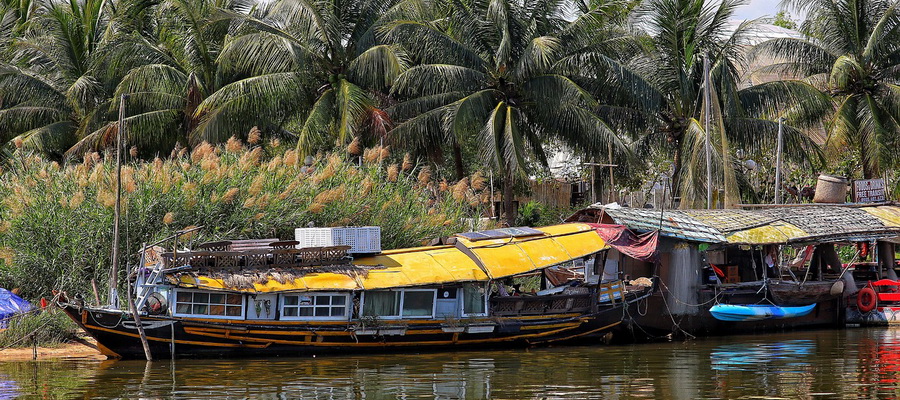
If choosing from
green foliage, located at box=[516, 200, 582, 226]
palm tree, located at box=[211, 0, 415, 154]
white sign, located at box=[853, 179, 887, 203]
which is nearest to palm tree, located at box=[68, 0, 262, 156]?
palm tree, located at box=[211, 0, 415, 154]

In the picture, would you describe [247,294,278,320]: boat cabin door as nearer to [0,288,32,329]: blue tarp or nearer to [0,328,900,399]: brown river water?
[0,328,900,399]: brown river water

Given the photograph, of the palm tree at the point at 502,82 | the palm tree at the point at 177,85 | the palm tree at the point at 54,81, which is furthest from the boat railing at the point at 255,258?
the palm tree at the point at 54,81

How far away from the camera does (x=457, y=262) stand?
19688 millimetres

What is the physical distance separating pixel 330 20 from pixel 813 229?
40.8 feet

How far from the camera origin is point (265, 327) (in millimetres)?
18391

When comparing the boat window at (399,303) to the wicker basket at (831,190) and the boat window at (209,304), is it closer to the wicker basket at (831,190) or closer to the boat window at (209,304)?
the boat window at (209,304)

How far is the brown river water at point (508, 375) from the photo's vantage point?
47.4 ft

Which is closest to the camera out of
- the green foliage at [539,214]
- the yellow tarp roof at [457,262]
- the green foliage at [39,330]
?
the yellow tarp roof at [457,262]

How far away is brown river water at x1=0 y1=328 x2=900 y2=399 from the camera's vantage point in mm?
14461

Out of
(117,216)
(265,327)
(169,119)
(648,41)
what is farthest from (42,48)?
(648,41)

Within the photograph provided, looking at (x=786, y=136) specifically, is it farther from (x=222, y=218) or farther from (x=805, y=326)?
(x=222, y=218)

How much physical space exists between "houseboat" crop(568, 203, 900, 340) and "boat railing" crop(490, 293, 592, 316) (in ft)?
4.03

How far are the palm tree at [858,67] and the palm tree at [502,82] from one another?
288 inches

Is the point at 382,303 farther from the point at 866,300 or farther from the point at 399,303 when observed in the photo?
the point at 866,300
